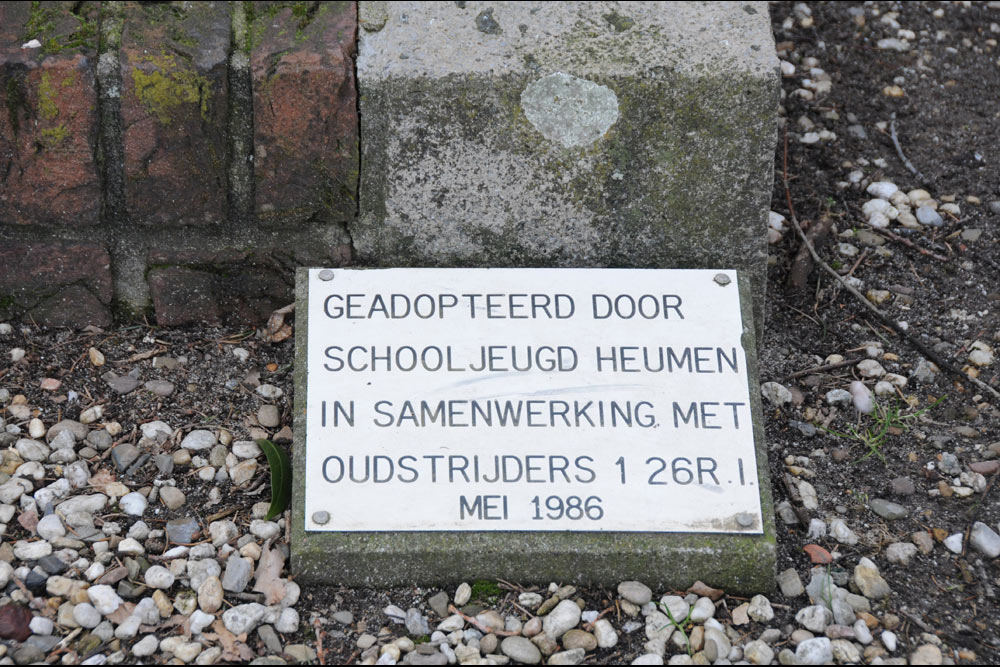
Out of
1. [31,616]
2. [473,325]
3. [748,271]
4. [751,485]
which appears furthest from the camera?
[748,271]

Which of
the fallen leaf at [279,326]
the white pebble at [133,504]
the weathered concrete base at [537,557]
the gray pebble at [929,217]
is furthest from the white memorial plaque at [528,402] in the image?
the gray pebble at [929,217]

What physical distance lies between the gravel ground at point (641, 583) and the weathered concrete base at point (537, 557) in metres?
0.02

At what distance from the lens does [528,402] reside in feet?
5.86

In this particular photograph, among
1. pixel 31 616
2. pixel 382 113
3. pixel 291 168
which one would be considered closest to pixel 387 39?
pixel 382 113

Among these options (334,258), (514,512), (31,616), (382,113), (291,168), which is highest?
(382,113)

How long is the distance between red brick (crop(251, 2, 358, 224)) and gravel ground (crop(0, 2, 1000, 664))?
1.11ft

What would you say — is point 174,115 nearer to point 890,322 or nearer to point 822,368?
point 822,368

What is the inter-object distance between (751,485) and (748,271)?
1.58 ft

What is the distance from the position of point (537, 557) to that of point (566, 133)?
2.63 ft

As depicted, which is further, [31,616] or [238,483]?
[238,483]

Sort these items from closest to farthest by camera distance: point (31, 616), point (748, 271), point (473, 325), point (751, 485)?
point (31, 616)
point (751, 485)
point (473, 325)
point (748, 271)

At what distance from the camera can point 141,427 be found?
6.36ft

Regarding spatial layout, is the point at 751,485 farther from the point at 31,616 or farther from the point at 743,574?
the point at 31,616

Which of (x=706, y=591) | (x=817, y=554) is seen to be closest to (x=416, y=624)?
(x=706, y=591)
